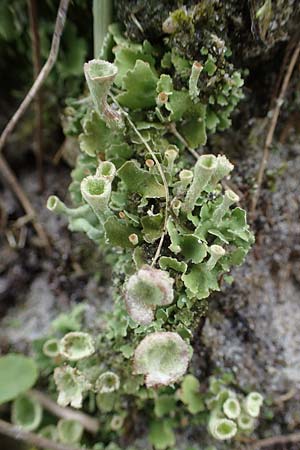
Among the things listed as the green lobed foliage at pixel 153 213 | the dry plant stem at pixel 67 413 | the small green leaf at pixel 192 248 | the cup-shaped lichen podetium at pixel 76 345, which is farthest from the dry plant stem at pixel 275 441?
the small green leaf at pixel 192 248

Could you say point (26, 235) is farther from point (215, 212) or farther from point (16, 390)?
point (215, 212)

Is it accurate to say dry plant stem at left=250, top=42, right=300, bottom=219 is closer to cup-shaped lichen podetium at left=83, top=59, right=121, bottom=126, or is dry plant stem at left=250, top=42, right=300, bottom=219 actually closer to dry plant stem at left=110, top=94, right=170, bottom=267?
dry plant stem at left=110, top=94, right=170, bottom=267

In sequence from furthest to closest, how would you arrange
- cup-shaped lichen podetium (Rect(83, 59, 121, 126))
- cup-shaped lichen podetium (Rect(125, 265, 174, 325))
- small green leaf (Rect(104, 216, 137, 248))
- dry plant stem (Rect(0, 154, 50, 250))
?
dry plant stem (Rect(0, 154, 50, 250)) < small green leaf (Rect(104, 216, 137, 248)) < cup-shaped lichen podetium (Rect(83, 59, 121, 126)) < cup-shaped lichen podetium (Rect(125, 265, 174, 325))

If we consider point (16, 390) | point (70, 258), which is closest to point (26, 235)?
point (70, 258)

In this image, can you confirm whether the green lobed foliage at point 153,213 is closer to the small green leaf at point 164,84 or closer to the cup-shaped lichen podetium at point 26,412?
the small green leaf at point 164,84

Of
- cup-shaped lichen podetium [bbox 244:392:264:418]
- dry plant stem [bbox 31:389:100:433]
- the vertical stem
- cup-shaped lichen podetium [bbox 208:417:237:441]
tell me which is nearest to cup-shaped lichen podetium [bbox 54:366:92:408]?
dry plant stem [bbox 31:389:100:433]
